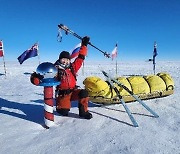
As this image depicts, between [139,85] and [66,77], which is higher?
[66,77]

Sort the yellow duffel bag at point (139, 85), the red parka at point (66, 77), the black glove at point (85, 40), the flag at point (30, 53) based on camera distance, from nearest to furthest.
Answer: the red parka at point (66, 77)
the black glove at point (85, 40)
the yellow duffel bag at point (139, 85)
the flag at point (30, 53)

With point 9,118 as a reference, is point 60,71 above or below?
above

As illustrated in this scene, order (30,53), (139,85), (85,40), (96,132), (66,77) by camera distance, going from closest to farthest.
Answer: (96,132)
(66,77)
(85,40)
(139,85)
(30,53)

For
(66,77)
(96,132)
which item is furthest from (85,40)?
(96,132)

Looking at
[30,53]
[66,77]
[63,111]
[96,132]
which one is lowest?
[96,132]

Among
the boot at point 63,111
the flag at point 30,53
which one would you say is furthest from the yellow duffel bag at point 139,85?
the flag at point 30,53

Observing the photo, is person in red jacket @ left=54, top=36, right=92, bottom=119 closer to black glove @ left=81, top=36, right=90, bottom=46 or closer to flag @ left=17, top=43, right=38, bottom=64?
black glove @ left=81, top=36, right=90, bottom=46

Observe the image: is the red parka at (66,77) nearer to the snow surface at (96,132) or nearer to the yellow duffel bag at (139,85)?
the snow surface at (96,132)

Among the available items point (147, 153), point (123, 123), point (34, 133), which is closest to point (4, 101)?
point (34, 133)

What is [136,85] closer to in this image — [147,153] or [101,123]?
[101,123]

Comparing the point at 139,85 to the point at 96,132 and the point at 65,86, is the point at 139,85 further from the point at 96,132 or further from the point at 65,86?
the point at 96,132

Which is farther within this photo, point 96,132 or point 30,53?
point 30,53

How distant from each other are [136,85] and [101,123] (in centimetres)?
220

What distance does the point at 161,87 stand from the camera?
7.59 metres
